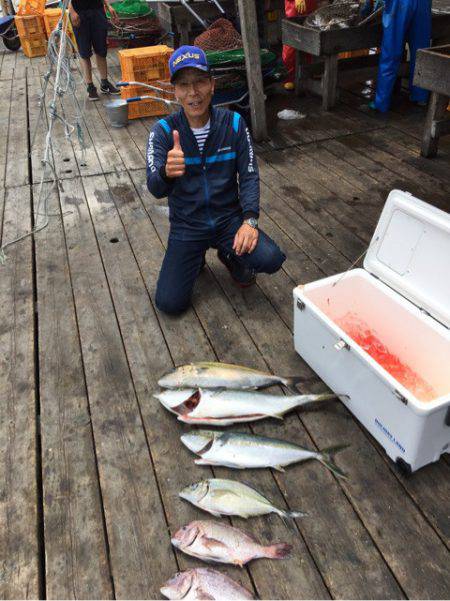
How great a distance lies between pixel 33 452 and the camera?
226cm

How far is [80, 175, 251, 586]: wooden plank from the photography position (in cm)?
203

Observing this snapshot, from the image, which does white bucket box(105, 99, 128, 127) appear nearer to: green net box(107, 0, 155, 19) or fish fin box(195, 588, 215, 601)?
green net box(107, 0, 155, 19)

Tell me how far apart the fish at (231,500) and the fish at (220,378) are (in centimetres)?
53

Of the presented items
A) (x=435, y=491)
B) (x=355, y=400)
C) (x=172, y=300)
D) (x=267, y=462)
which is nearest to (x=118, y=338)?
(x=172, y=300)

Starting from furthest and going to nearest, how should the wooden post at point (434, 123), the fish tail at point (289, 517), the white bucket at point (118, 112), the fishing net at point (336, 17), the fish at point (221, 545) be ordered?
the white bucket at point (118, 112) → the fishing net at point (336, 17) → the wooden post at point (434, 123) → the fish tail at point (289, 517) → the fish at point (221, 545)

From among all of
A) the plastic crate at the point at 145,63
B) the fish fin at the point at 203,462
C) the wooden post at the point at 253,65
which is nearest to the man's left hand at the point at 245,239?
the fish fin at the point at 203,462

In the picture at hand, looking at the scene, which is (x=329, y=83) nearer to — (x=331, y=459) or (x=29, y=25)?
(x=331, y=459)

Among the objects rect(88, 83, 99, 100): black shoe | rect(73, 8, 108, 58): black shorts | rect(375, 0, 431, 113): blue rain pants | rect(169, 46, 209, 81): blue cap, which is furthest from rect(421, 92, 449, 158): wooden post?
rect(88, 83, 99, 100): black shoe

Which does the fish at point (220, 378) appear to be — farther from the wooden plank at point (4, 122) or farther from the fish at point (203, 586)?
the wooden plank at point (4, 122)

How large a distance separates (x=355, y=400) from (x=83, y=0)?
671 centimetres

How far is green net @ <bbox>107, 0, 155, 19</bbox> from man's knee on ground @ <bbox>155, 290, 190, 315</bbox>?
8188mm

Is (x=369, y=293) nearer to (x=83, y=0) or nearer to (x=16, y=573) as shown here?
(x=16, y=573)

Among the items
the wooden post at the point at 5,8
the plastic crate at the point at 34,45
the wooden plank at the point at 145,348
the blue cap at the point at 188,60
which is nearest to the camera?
the wooden plank at the point at 145,348

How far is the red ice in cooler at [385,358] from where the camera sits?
7.21 ft
